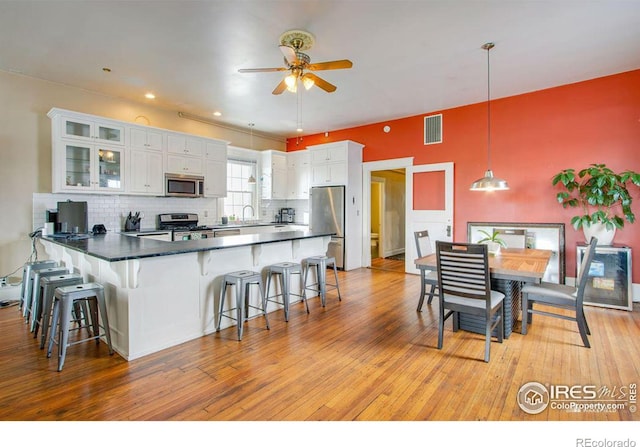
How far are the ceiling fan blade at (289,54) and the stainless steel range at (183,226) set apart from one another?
324 cm

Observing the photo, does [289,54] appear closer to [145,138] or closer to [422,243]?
[422,243]

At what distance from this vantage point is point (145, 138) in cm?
498

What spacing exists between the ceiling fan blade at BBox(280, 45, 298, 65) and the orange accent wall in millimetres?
3528

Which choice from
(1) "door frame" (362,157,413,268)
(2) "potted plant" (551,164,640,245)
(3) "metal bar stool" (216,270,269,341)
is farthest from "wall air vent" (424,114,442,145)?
(3) "metal bar stool" (216,270,269,341)

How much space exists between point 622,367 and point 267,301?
10.7ft

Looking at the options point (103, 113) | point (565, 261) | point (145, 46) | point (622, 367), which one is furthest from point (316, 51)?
point (565, 261)

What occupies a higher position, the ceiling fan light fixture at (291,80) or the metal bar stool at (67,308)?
the ceiling fan light fixture at (291,80)

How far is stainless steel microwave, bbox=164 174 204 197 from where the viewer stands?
527cm

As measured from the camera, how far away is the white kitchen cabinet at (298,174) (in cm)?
700

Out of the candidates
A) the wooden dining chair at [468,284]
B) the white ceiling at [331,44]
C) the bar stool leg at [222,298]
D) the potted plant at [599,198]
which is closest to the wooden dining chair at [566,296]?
the wooden dining chair at [468,284]

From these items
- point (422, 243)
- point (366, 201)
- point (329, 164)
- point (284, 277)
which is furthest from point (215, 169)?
point (422, 243)

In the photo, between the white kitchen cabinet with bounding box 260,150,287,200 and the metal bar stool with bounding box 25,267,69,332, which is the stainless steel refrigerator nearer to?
the white kitchen cabinet with bounding box 260,150,287,200

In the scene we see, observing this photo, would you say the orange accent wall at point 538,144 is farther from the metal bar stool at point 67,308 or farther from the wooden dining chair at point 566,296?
the metal bar stool at point 67,308

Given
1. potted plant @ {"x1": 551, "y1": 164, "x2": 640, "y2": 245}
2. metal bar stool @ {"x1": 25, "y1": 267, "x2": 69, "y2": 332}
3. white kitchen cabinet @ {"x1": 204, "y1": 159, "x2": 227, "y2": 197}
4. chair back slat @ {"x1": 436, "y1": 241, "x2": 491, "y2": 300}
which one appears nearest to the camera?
chair back slat @ {"x1": 436, "y1": 241, "x2": 491, "y2": 300}
